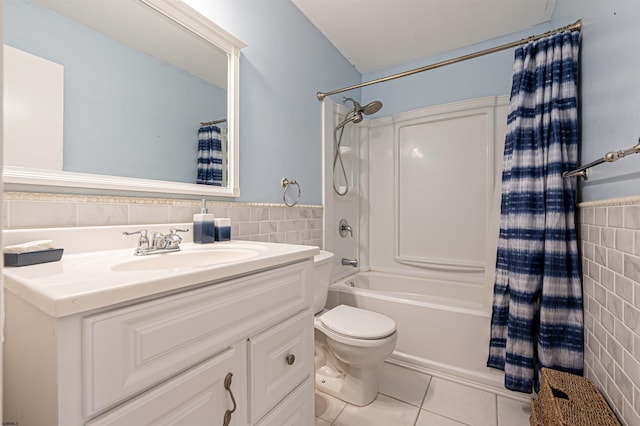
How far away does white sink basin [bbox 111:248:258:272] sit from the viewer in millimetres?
917

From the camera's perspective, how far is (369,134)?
288cm

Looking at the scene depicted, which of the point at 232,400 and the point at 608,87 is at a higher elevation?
the point at 608,87

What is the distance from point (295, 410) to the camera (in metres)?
1.03

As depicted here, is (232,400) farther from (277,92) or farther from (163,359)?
(277,92)

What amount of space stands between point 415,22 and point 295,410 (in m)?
2.47

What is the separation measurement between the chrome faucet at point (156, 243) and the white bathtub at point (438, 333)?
135 centimetres

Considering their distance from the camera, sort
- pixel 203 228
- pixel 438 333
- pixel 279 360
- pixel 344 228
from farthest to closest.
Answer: pixel 344 228, pixel 438 333, pixel 203 228, pixel 279 360

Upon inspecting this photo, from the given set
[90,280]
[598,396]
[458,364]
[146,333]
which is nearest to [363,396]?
[458,364]

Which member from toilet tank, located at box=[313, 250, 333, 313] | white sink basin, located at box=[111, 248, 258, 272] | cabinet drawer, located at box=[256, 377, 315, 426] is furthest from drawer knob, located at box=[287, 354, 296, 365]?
toilet tank, located at box=[313, 250, 333, 313]

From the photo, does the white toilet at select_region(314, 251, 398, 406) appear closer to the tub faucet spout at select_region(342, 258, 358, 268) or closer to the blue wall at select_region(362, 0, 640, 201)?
the tub faucet spout at select_region(342, 258, 358, 268)

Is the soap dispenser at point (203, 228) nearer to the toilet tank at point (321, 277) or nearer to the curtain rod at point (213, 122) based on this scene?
the curtain rod at point (213, 122)

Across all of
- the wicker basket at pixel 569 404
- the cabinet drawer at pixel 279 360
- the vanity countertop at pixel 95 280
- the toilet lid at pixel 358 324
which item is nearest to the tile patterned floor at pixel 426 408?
the wicker basket at pixel 569 404

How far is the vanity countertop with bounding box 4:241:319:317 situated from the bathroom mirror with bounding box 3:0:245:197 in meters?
0.33

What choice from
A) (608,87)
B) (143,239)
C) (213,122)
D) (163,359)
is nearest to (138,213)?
(143,239)
